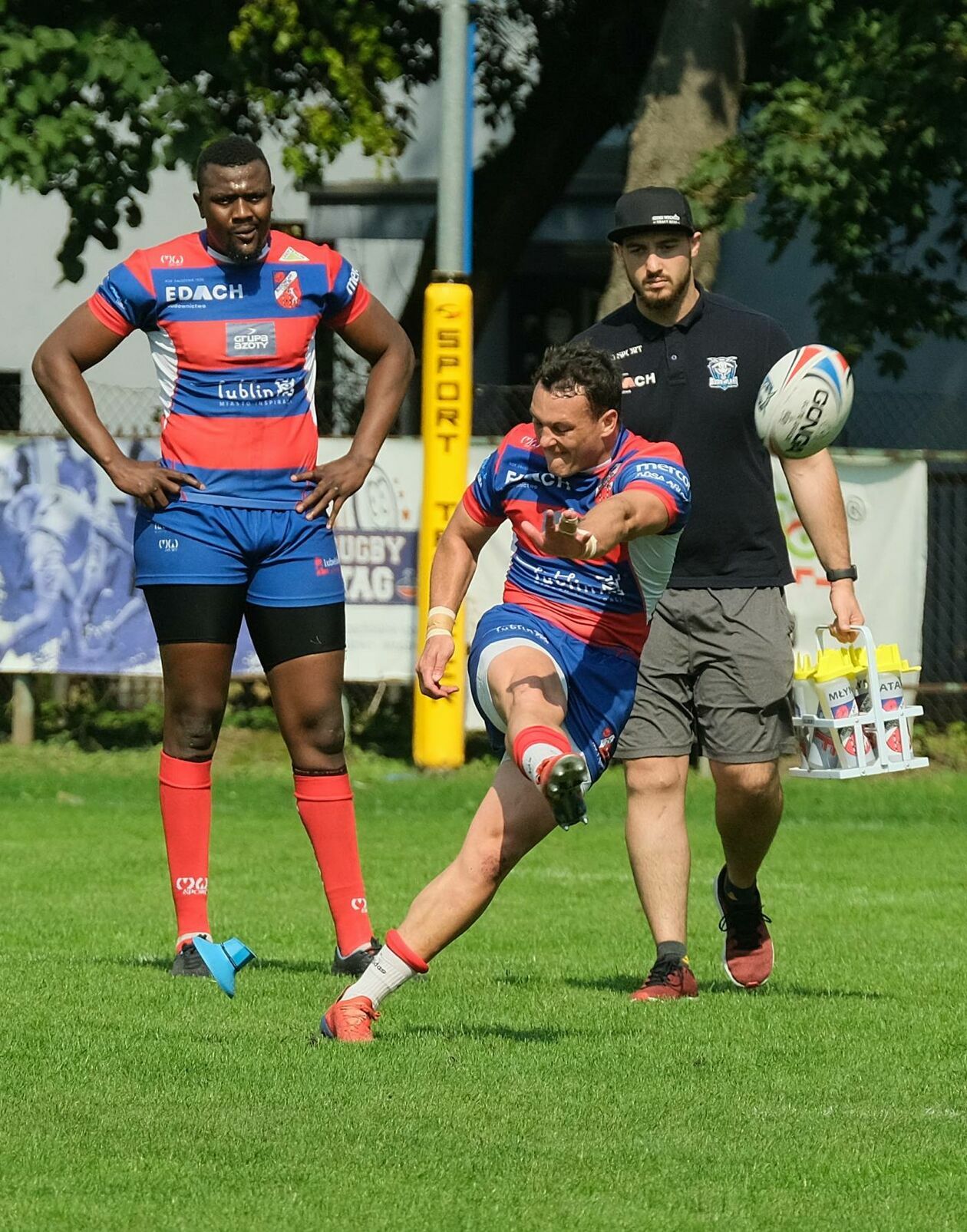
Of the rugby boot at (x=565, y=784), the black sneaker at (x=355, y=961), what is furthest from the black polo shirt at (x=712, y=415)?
the rugby boot at (x=565, y=784)

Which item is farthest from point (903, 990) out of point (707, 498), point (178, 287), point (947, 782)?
point (947, 782)

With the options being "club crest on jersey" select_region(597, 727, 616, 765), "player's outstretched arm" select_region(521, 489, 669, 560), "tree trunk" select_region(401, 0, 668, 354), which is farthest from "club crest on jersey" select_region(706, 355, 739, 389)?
"tree trunk" select_region(401, 0, 668, 354)

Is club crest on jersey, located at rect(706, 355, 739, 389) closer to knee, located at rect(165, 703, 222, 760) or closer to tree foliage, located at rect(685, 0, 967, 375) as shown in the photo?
knee, located at rect(165, 703, 222, 760)

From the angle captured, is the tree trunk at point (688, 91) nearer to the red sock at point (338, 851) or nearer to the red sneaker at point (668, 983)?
the red sock at point (338, 851)

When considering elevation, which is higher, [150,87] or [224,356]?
[150,87]

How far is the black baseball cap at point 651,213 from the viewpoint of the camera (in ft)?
20.3

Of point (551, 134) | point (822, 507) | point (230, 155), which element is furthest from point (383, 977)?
point (551, 134)

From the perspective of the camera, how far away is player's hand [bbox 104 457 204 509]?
623cm

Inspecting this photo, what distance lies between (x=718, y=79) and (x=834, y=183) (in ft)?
→ 4.26

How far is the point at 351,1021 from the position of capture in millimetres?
5250

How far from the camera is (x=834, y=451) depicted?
1352cm

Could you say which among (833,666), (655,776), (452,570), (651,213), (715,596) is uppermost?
(651,213)

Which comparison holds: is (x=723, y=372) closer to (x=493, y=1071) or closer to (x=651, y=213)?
(x=651, y=213)

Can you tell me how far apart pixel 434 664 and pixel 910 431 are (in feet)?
46.3
